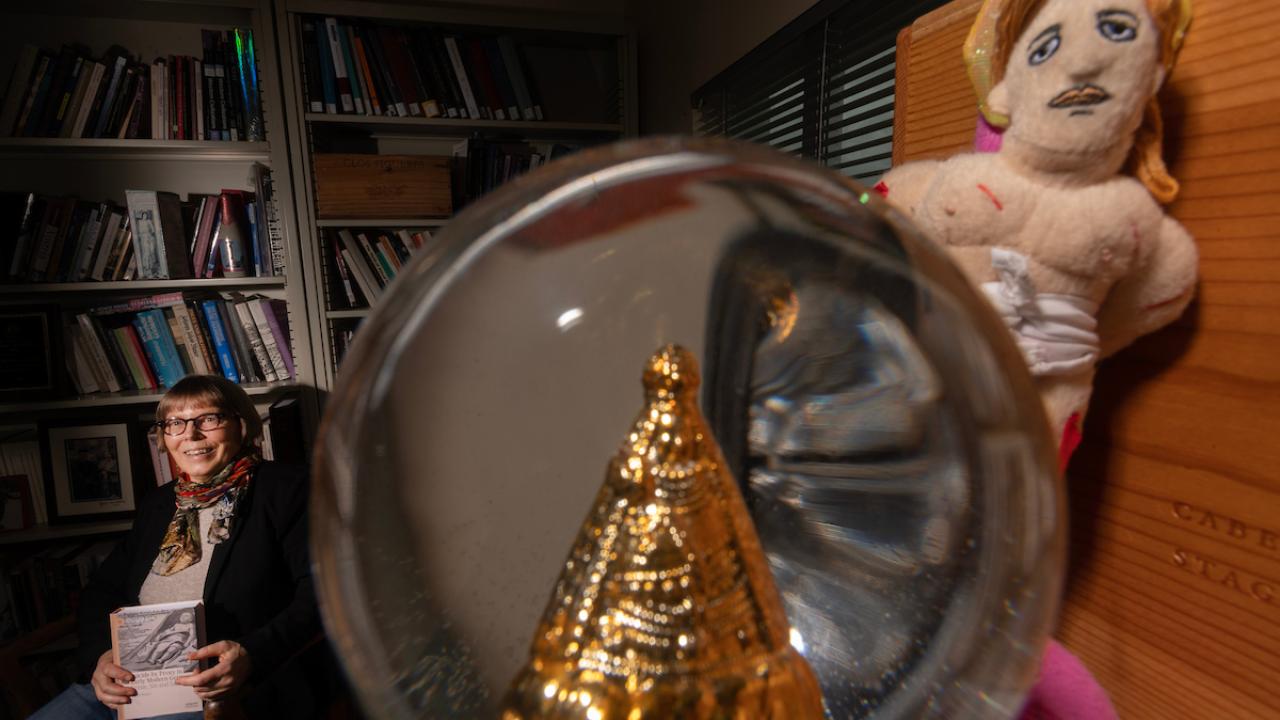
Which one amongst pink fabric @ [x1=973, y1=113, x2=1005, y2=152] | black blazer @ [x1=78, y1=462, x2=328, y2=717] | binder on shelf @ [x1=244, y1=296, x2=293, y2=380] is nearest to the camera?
pink fabric @ [x1=973, y1=113, x2=1005, y2=152]

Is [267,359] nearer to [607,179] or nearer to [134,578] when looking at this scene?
[134,578]

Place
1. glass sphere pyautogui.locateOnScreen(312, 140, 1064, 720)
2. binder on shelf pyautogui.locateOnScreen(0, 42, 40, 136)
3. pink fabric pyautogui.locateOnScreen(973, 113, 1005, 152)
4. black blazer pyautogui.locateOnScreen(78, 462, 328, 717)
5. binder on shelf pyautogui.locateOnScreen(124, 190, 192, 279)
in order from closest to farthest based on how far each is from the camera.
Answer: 1. glass sphere pyautogui.locateOnScreen(312, 140, 1064, 720)
2. pink fabric pyautogui.locateOnScreen(973, 113, 1005, 152)
3. black blazer pyautogui.locateOnScreen(78, 462, 328, 717)
4. binder on shelf pyautogui.locateOnScreen(0, 42, 40, 136)
5. binder on shelf pyautogui.locateOnScreen(124, 190, 192, 279)

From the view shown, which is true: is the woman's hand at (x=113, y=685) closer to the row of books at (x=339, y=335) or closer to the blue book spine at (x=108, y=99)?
the row of books at (x=339, y=335)

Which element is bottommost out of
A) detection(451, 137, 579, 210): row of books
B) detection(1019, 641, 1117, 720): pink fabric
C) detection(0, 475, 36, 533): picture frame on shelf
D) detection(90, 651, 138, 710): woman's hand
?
detection(90, 651, 138, 710): woman's hand

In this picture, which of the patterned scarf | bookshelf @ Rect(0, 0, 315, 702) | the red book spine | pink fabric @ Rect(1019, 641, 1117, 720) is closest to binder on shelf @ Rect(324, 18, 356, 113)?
bookshelf @ Rect(0, 0, 315, 702)

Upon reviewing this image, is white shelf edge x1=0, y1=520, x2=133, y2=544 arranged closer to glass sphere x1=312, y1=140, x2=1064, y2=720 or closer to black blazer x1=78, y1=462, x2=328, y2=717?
black blazer x1=78, y1=462, x2=328, y2=717

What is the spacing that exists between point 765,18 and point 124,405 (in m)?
2.27

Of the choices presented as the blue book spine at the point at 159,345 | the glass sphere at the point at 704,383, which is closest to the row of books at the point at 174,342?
the blue book spine at the point at 159,345

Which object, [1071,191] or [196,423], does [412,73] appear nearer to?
[196,423]

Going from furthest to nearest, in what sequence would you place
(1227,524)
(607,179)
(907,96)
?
1. (907,96)
2. (1227,524)
3. (607,179)

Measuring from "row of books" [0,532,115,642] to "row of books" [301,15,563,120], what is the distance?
1604 millimetres

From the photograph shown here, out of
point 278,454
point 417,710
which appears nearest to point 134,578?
point 278,454

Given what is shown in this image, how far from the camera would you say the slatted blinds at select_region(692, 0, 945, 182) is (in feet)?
3.20

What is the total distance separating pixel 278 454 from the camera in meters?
1.80
